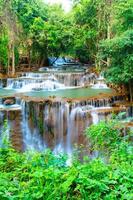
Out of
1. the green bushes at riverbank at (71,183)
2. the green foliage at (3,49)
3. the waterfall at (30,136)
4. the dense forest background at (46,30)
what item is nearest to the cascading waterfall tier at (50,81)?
the dense forest background at (46,30)

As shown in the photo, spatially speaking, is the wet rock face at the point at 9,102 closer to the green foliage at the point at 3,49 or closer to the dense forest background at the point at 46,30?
the dense forest background at the point at 46,30

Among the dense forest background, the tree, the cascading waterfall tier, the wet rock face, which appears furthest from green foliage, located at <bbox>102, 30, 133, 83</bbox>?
the cascading waterfall tier

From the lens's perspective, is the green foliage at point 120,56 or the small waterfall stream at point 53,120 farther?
the green foliage at point 120,56

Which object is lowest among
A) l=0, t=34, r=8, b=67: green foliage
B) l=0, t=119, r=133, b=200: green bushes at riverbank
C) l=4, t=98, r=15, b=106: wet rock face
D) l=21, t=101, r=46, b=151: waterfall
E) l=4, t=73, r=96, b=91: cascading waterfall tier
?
l=21, t=101, r=46, b=151: waterfall

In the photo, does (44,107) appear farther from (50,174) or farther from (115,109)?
(50,174)

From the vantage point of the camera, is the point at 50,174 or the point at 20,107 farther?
the point at 20,107

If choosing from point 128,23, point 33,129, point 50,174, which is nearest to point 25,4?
point 128,23

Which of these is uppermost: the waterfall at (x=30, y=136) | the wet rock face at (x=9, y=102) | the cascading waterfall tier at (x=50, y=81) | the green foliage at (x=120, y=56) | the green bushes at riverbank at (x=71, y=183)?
the green foliage at (x=120, y=56)

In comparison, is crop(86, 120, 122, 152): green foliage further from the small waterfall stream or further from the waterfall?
the waterfall

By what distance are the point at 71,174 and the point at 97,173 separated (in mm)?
280

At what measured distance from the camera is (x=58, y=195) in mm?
3217

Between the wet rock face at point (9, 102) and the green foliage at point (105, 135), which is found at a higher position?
the wet rock face at point (9, 102)

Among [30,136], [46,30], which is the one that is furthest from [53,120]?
[46,30]

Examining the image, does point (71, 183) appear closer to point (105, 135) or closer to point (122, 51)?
point (105, 135)
